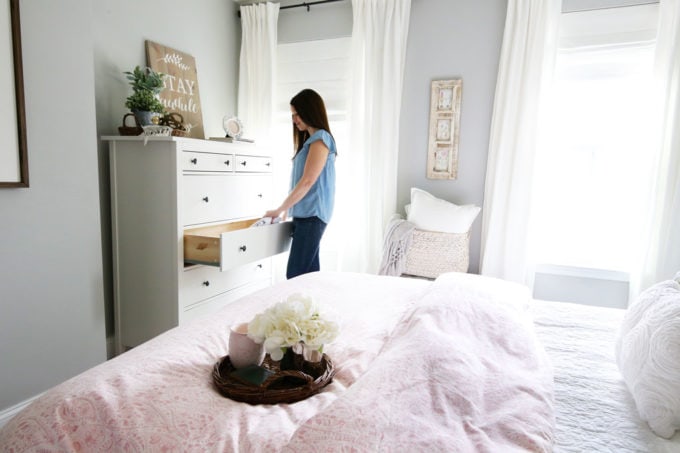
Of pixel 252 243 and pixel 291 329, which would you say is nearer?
pixel 291 329

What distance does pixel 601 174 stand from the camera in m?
2.79

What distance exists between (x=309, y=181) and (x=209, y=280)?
0.82m

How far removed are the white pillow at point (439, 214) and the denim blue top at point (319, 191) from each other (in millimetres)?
660

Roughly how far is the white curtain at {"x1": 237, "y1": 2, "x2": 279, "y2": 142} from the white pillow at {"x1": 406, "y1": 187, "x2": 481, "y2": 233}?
1.37m

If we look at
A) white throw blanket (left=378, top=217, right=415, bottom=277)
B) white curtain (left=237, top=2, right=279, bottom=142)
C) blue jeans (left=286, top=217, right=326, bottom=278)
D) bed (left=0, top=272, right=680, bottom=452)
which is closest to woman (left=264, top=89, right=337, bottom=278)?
blue jeans (left=286, top=217, right=326, bottom=278)

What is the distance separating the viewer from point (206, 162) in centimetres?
246

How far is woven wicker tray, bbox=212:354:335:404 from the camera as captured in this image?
918mm

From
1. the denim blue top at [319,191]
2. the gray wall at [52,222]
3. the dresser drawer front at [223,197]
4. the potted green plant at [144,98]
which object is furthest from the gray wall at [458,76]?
the gray wall at [52,222]

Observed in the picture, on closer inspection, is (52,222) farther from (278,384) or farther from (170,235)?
(278,384)

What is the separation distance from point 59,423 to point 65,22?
1671 millimetres

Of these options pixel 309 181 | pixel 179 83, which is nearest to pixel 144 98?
pixel 179 83

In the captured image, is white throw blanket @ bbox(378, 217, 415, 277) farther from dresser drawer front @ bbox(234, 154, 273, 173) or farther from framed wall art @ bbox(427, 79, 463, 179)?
dresser drawer front @ bbox(234, 154, 273, 173)

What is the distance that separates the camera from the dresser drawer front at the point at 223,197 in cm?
237

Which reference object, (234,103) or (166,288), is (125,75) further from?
(166,288)
